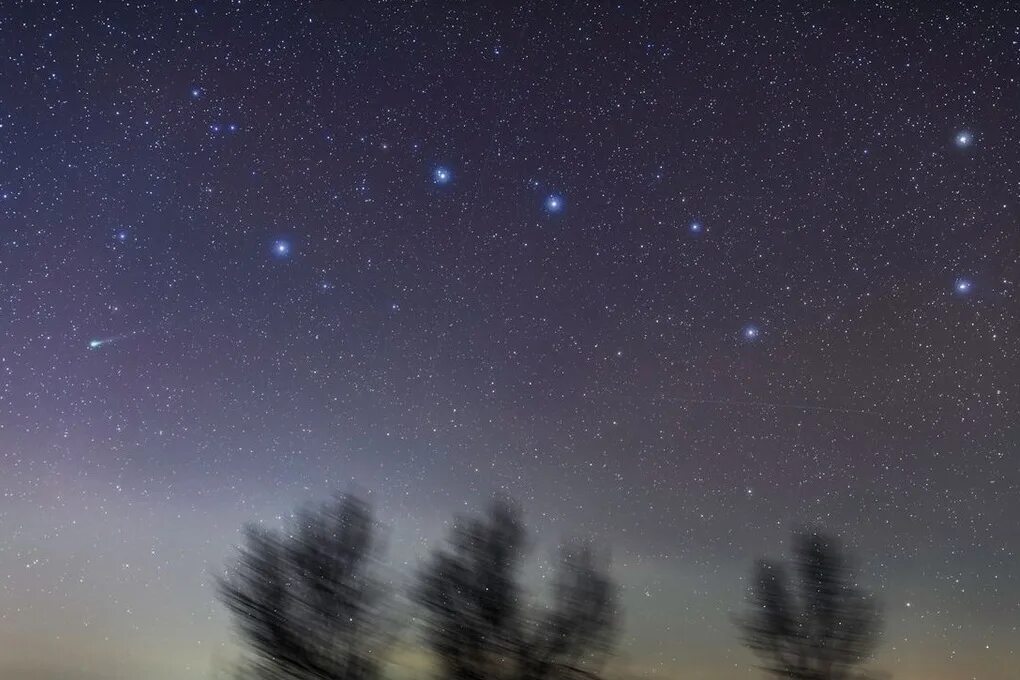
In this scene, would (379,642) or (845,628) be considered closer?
(379,642)

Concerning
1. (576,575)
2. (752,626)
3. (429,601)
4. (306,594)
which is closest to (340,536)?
(306,594)

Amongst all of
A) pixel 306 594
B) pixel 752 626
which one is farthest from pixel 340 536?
pixel 752 626

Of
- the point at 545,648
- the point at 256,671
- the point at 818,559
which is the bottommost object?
the point at 256,671

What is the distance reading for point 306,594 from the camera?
1080 cm

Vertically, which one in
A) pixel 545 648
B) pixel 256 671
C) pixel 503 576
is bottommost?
pixel 256 671

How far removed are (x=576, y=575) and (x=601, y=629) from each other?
79 centimetres

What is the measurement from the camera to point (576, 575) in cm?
1255

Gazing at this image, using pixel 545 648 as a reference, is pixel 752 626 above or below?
above

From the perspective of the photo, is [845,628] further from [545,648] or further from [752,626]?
[545,648]

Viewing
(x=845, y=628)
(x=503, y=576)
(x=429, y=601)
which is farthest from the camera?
(x=845, y=628)

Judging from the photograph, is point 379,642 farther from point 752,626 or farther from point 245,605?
point 752,626

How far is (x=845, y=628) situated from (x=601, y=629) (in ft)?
13.0

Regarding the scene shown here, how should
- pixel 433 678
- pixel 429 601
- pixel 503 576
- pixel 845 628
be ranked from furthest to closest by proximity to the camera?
pixel 845 628 → pixel 503 576 → pixel 429 601 → pixel 433 678

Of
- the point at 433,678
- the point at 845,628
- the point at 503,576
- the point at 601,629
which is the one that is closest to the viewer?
the point at 433,678
